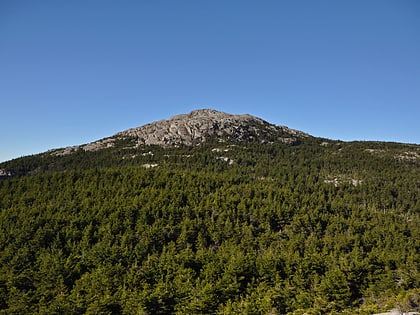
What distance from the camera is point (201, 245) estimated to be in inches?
→ 3346

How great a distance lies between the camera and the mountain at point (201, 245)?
55094 mm

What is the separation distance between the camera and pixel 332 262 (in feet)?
238

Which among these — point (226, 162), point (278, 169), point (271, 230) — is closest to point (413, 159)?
point (278, 169)

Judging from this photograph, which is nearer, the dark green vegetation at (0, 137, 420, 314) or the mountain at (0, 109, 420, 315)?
the mountain at (0, 109, 420, 315)

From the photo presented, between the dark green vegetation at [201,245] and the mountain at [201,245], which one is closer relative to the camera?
the mountain at [201,245]

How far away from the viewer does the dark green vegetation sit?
55.2m

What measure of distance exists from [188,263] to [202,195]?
45.3 metres

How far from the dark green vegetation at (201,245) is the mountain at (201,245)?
0.35 m

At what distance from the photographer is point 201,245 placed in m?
85.0

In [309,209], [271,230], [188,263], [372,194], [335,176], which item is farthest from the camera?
[335,176]

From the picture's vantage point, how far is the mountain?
55.1 metres

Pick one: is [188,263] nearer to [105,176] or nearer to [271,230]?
[271,230]

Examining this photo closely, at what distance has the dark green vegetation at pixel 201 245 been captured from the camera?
5525 cm

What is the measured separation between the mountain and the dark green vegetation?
0.35 meters
